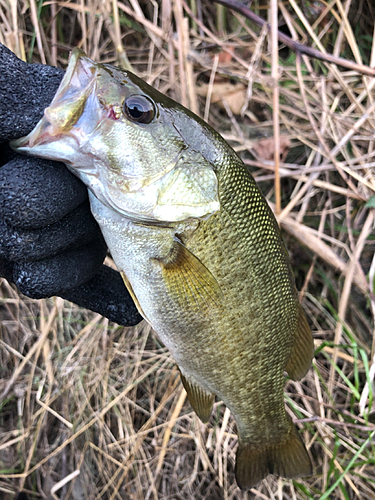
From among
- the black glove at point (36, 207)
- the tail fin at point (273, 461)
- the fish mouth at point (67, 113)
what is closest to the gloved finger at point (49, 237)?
the black glove at point (36, 207)

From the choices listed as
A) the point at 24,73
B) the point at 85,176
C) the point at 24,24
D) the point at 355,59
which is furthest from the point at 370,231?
the point at 24,24

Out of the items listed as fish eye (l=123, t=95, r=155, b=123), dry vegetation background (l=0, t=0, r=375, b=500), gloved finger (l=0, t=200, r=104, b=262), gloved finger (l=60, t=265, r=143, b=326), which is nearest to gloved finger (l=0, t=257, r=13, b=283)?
gloved finger (l=0, t=200, r=104, b=262)

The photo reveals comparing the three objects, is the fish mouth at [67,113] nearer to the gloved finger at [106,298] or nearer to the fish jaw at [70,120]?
the fish jaw at [70,120]

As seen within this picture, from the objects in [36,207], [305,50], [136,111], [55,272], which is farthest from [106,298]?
[305,50]

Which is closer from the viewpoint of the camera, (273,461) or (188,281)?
(188,281)

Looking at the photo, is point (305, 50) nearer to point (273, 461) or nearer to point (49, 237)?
point (49, 237)

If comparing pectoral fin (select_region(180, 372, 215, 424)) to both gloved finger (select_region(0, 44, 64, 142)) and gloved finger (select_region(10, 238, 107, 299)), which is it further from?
gloved finger (select_region(0, 44, 64, 142))

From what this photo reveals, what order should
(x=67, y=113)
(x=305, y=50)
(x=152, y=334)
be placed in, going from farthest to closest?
1. (x=152, y=334)
2. (x=305, y=50)
3. (x=67, y=113)
